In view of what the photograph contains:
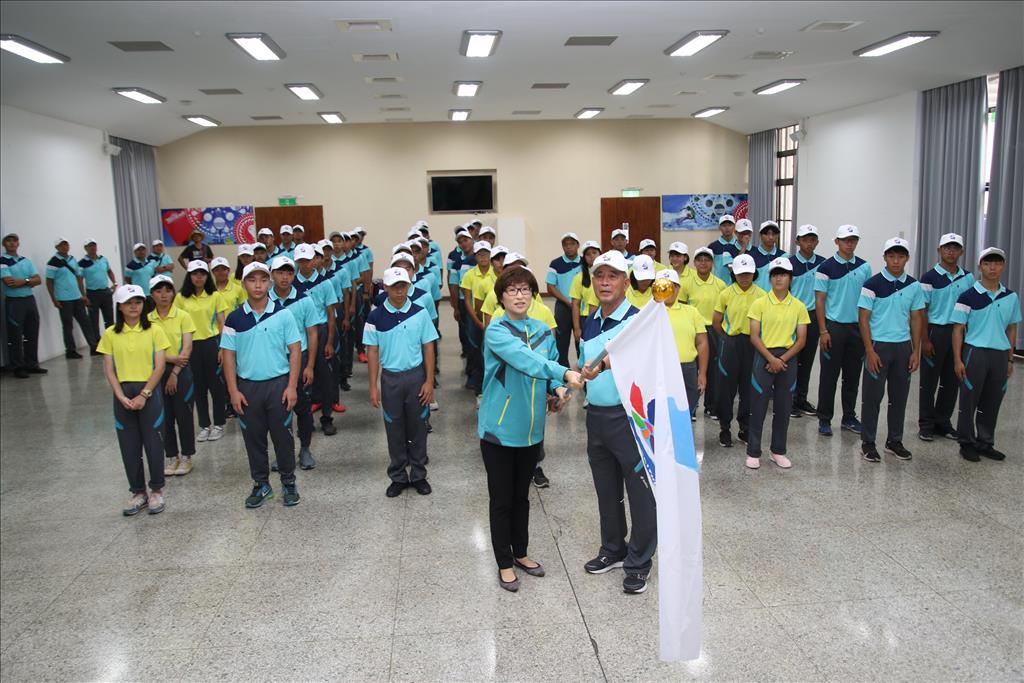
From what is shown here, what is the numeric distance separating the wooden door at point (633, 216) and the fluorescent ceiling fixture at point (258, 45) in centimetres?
1007

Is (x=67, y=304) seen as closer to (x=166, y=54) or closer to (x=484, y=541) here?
(x=166, y=54)

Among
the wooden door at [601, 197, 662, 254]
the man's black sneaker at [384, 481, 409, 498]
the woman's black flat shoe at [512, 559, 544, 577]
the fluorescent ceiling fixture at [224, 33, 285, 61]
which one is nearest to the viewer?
the woman's black flat shoe at [512, 559, 544, 577]

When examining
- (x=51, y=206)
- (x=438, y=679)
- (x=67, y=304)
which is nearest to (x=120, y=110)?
(x=51, y=206)

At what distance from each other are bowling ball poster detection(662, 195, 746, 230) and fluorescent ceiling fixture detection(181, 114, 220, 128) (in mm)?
10533

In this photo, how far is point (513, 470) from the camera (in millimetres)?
3830

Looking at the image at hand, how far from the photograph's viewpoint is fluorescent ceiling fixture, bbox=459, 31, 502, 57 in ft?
28.3

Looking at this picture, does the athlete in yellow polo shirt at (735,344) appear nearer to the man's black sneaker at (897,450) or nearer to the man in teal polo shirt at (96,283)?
the man's black sneaker at (897,450)

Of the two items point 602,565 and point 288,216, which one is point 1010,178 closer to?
point 602,565

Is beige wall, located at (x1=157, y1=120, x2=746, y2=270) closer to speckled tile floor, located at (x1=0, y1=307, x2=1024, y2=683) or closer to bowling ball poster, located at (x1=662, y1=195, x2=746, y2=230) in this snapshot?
bowling ball poster, located at (x1=662, y1=195, x2=746, y2=230)

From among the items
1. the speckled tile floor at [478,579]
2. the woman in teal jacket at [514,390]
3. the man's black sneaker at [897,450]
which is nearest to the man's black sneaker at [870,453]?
the speckled tile floor at [478,579]

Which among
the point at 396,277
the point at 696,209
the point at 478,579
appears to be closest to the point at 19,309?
the point at 396,277

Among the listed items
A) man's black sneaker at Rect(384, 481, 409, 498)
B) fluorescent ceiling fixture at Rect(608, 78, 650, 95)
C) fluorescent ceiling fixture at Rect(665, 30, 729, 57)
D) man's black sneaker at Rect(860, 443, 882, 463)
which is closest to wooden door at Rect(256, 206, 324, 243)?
fluorescent ceiling fixture at Rect(608, 78, 650, 95)

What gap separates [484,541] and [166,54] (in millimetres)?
7902

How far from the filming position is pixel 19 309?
10.8m
